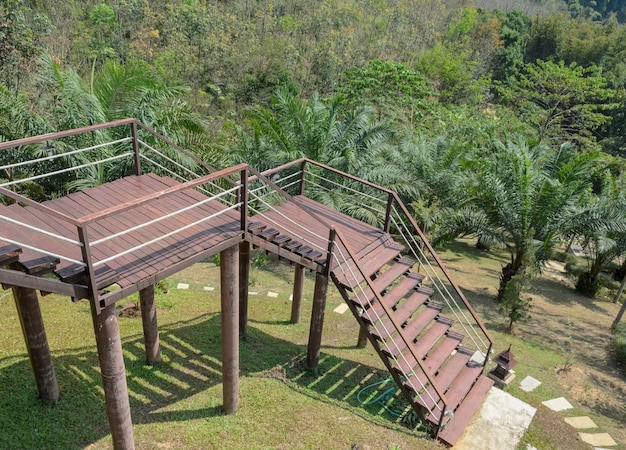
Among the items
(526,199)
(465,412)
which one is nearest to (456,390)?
(465,412)

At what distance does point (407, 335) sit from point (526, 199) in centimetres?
575

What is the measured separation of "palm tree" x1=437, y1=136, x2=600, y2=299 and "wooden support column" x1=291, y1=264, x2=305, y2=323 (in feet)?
17.9

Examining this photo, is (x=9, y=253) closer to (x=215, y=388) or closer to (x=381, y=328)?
(x=215, y=388)

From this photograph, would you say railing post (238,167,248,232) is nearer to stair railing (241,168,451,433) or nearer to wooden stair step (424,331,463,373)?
stair railing (241,168,451,433)

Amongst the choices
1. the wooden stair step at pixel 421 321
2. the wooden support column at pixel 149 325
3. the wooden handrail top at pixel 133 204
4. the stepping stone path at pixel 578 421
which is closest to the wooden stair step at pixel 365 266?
the wooden stair step at pixel 421 321

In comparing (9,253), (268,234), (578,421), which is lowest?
(578,421)

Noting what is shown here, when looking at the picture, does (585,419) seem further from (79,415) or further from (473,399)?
(79,415)

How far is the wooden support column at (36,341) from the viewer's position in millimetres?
6332

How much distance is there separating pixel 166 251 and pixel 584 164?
33.6 feet

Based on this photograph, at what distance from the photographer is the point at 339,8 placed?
46719 mm

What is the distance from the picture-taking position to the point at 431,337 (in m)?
8.23

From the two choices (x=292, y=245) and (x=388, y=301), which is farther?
(x=388, y=301)

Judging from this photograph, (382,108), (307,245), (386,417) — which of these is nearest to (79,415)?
(307,245)

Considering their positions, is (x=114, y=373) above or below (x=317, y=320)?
above
